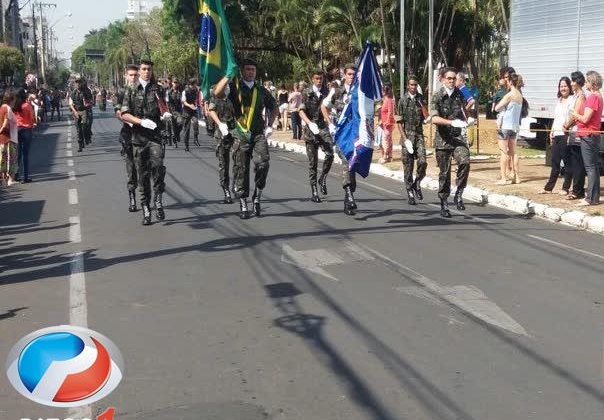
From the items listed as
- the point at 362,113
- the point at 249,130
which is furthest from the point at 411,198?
the point at 249,130

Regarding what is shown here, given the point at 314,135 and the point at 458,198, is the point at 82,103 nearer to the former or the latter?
the point at 314,135

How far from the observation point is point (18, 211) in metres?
12.6

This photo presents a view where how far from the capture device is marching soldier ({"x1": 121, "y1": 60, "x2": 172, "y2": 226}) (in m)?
10.7

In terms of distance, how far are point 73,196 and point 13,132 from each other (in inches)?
105

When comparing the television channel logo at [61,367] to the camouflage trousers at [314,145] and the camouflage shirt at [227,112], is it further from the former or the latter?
the camouflage trousers at [314,145]

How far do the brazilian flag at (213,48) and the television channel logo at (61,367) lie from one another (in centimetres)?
768

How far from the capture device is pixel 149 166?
11008 mm

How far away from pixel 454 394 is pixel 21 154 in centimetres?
1464

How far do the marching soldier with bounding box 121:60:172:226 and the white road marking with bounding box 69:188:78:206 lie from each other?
2591 millimetres

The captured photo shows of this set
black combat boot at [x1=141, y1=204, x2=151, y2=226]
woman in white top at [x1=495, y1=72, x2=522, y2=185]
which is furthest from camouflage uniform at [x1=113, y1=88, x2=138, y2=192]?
woman in white top at [x1=495, y1=72, x2=522, y2=185]

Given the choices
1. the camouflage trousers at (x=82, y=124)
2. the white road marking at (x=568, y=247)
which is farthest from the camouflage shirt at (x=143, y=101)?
the camouflage trousers at (x=82, y=124)

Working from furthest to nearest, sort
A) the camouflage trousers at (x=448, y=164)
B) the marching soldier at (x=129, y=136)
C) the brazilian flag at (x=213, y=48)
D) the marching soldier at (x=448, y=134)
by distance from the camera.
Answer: the camouflage trousers at (x=448, y=164), the marching soldier at (x=448, y=134), the marching soldier at (x=129, y=136), the brazilian flag at (x=213, y=48)

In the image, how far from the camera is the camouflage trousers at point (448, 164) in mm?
11469

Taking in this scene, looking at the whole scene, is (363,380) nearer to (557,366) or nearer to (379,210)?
(557,366)
